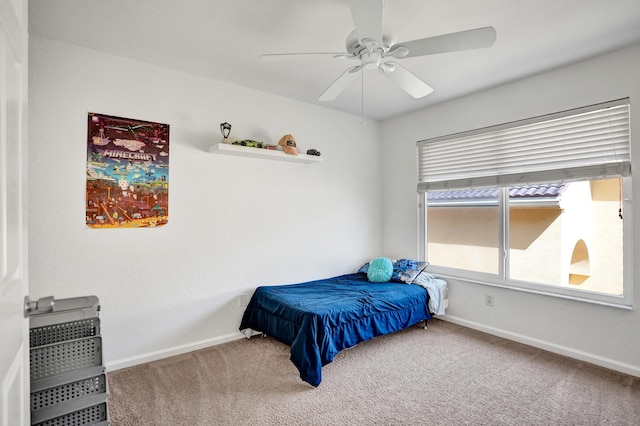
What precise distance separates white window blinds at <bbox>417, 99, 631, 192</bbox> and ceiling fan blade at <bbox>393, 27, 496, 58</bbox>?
1695mm

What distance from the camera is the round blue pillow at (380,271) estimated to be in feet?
12.6

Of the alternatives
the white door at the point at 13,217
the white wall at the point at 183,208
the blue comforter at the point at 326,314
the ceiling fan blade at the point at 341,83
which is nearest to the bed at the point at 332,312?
the blue comforter at the point at 326,314

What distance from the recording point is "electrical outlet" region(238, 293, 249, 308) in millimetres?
3373

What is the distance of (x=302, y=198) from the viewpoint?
386cm

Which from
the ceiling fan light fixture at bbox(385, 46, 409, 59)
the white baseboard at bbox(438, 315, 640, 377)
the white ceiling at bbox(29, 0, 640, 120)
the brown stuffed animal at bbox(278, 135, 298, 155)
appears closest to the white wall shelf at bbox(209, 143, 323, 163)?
the brown stuffed animal at bbox(278, 135, 298, 155)


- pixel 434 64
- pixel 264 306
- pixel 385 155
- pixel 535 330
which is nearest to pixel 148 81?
pixel 264 306

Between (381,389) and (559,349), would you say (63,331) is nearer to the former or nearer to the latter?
(381,389)

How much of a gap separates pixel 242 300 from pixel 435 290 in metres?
2.04

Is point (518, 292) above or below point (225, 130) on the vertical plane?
below

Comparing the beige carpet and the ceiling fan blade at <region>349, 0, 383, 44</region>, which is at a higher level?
the ceiling fan blade at <region>349, 0, 383, 44</region>

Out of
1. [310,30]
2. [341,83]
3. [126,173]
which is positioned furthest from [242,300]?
[310,30]

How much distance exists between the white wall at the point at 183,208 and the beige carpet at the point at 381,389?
19.0 inches

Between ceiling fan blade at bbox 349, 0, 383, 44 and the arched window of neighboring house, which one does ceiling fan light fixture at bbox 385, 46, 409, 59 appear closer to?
ceiling fan blade at bbox 349, 0, 383, 44

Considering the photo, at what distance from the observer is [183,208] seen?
3.04 metres
